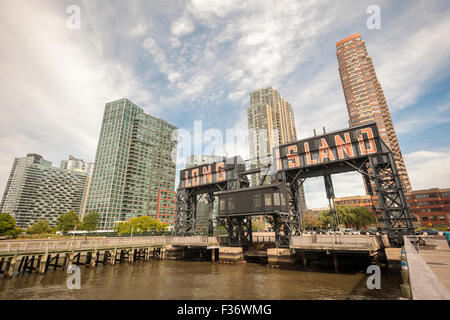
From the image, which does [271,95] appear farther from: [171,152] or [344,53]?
[171,152]

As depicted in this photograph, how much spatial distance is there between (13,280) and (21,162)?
223266mm

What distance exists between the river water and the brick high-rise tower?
9949 centimetres

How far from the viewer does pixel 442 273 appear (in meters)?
10.7

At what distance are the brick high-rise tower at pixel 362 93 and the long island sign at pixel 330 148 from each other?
8406 cm

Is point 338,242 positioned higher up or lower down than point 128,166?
lower down

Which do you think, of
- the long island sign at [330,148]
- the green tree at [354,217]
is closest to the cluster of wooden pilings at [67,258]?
the long island sign at [330,148]

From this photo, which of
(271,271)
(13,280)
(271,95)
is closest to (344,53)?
(271,95)

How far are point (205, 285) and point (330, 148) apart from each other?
2607 cm

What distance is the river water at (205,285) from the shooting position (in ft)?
61.6

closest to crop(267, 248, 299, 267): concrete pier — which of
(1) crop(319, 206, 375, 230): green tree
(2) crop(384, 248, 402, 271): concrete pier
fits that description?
(2) crop(384, 248, 402, 271): concrete pier

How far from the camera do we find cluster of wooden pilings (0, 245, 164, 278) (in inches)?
1094

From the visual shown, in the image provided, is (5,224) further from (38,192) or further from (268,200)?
(38,192)

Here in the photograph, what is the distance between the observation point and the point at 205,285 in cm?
2209

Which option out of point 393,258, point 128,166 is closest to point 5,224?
point 128,166
